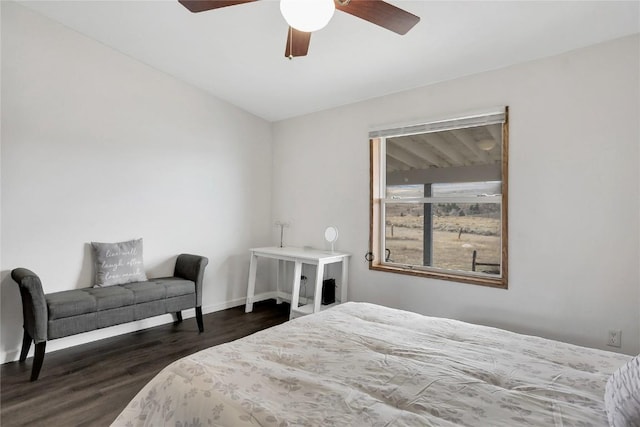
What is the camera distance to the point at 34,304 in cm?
250

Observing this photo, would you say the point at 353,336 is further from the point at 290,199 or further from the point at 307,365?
the point at 290,199

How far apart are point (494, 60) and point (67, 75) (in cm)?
367

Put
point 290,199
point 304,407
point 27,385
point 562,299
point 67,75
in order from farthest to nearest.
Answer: point 290,199 → point 67,75 → point 562,299 → point 27,385 → point 304,407

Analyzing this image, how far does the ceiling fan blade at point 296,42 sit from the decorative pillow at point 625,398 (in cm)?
196

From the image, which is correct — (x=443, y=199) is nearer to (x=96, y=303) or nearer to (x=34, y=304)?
(x=96, y=303)

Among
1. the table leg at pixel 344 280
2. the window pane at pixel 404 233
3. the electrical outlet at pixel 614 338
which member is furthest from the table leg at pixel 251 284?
the electrical outlet at pixel 614 338

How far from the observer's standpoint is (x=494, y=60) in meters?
2.81

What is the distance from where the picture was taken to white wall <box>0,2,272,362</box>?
2.86m

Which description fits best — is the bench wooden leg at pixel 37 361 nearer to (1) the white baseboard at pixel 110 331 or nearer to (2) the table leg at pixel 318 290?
(1) the white baseboard at pixel 110 331

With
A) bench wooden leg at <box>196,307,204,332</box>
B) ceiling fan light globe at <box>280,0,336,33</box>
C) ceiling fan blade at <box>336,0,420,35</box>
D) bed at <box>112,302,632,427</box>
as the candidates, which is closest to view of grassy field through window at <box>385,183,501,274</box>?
bed at <box>112,302,632,427</box>

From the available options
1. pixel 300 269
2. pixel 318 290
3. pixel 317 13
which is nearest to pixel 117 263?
pixel 300 269

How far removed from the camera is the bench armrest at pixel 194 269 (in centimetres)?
354

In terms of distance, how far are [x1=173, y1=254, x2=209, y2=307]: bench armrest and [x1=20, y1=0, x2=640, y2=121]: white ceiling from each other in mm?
1937

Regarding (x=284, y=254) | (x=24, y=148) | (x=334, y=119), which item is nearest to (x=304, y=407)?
(x=284, y=254)
